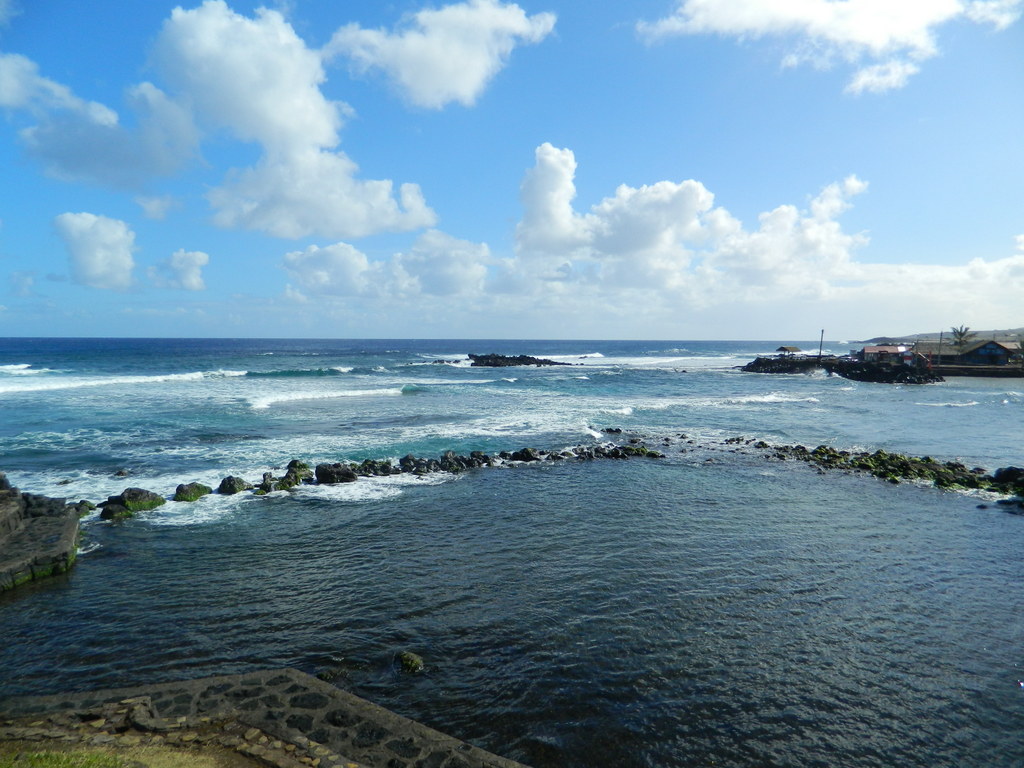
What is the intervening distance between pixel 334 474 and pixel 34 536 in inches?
322

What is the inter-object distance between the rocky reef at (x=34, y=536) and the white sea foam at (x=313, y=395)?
73.9ft

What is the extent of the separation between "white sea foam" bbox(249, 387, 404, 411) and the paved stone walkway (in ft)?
104

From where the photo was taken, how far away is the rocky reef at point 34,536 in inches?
440

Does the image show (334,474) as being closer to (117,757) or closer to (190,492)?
(190,492)

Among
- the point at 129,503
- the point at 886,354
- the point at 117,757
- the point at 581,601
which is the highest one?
the point at 886,354

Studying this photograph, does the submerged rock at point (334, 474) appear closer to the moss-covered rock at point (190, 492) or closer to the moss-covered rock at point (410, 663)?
the moss-covered rock at point (190, 492)

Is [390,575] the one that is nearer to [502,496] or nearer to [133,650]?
[133,650]

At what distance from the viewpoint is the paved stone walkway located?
254 inches

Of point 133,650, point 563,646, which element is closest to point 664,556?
point 563,646

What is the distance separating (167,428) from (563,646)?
2704 cm

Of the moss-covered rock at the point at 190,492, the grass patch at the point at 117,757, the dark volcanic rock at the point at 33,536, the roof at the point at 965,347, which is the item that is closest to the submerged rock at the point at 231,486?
the moss-covered rock at the point at 190,492

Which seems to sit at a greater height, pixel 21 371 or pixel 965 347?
pixel 965 347

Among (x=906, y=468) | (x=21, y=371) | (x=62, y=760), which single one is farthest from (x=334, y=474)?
(x=21, y=371)

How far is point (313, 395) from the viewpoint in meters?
44.3
